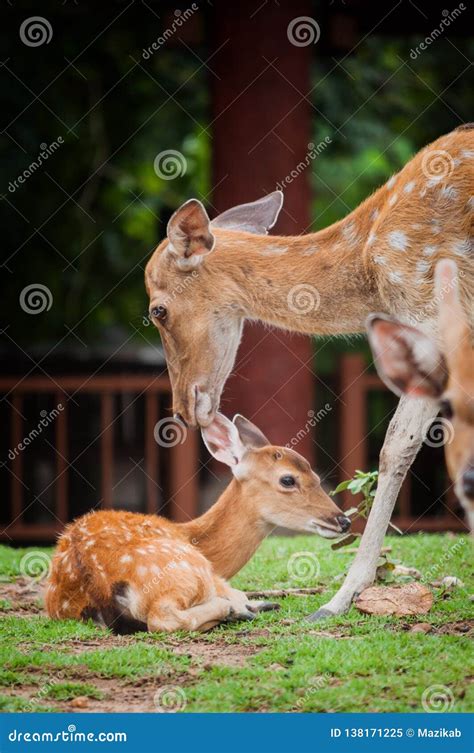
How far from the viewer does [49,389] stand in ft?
28.9

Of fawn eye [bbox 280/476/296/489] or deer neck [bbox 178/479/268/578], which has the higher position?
fawn eye [bbox 280/476/296/489]

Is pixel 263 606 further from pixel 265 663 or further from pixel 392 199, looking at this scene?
pixel 392 199

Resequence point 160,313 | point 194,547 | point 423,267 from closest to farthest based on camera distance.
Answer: point 423,267 < point 194,547 < point 160,313

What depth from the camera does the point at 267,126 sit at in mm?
7895

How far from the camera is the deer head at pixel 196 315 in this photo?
5.67m

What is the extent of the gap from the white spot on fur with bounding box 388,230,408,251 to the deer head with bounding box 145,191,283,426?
2.42 feet

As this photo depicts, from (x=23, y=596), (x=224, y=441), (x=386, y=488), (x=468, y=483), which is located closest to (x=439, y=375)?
(x=468, y=483)

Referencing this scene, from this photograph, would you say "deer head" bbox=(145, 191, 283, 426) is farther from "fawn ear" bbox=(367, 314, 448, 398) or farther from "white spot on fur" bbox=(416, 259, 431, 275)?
"fawn ear" bbox=(367, 314, 448, 398)

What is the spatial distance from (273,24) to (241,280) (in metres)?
2.78

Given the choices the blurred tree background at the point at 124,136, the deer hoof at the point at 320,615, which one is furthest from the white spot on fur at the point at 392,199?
the blurred tree background at the point at 124,136

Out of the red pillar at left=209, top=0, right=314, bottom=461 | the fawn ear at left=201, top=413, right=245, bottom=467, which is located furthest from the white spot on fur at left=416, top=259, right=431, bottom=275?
the red pillar at left=209, top=0, right=314, bottom=461

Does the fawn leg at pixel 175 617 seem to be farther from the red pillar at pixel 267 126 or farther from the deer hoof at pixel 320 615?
the red pillar at pixel 267 126

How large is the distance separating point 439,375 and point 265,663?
4.13 ft

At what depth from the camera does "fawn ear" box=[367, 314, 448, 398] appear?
14.5ft
